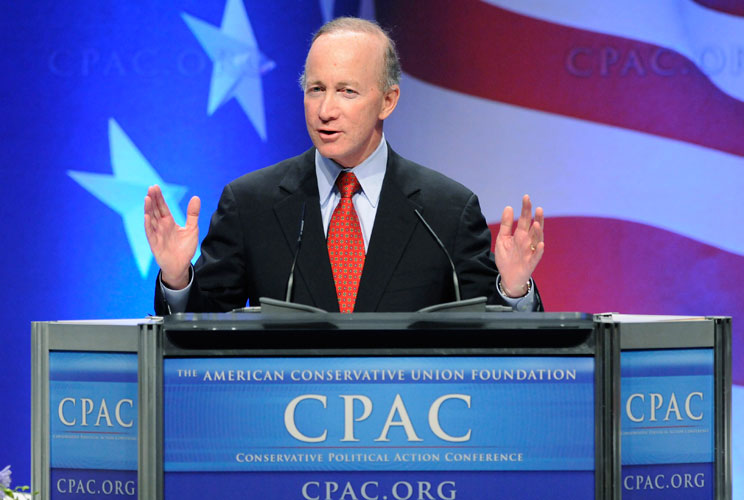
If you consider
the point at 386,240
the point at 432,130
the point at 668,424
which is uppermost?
the point at 432,130

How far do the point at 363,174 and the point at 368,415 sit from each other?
0.99m

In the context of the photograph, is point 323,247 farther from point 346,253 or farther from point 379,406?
point 379,406

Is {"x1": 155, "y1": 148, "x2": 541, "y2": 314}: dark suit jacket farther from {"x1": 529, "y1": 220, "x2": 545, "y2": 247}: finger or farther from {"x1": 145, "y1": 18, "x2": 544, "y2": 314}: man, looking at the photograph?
{"x1": 529, "y1": 220, "x2": 545, "y2": 247}: finger

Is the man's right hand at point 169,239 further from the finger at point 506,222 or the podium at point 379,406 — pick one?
the finger at point 506,222

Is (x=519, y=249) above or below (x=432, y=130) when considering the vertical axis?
below

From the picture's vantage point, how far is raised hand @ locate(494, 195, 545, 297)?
71.2 inches

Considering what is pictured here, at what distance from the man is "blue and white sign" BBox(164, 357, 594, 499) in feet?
2.26

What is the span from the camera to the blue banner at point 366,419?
1.35 m

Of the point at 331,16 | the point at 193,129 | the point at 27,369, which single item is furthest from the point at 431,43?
the point at 27,369

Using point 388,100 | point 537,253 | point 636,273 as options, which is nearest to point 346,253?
point 388,100

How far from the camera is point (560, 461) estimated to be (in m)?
1.36

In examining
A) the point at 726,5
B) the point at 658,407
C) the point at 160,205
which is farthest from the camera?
the point at 726,5

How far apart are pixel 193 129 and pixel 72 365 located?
96.2 inches

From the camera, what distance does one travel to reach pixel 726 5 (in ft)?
12.2
